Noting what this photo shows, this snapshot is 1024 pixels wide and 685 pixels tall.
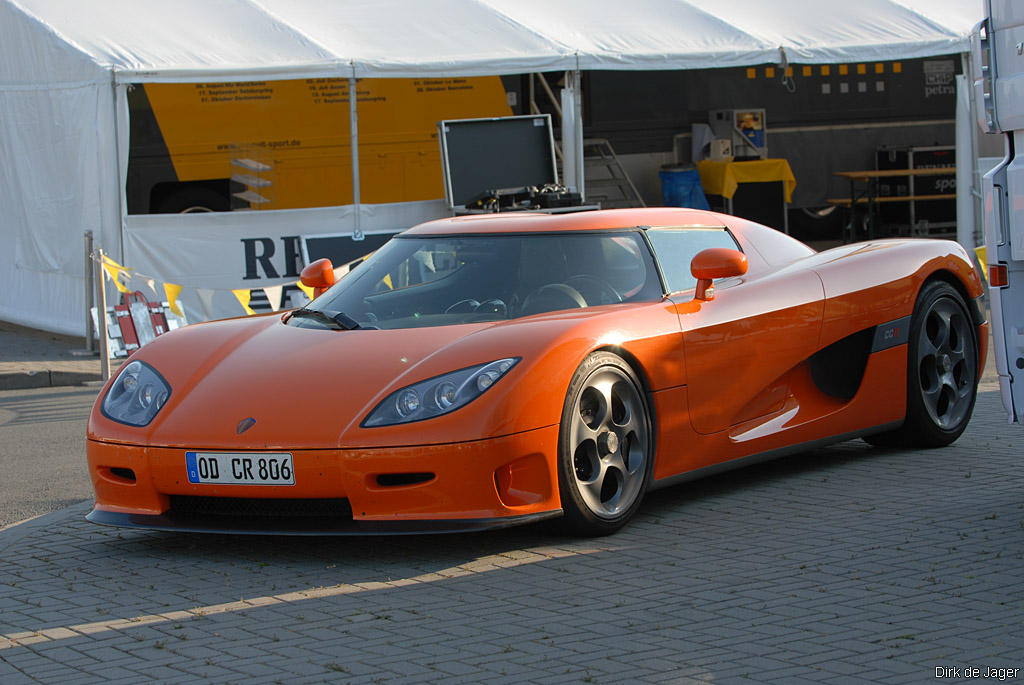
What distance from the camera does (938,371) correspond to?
6.49 m

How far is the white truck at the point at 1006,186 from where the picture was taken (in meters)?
4.71

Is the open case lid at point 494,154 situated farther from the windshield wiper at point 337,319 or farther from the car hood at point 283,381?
the car hood at point 283,381

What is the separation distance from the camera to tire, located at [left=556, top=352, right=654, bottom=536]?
15.6 ft

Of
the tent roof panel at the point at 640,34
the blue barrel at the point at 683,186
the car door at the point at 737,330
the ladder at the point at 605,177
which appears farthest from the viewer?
the ladder at the point at 605,177

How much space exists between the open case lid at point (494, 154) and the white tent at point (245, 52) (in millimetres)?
689

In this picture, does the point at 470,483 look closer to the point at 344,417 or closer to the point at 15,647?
the point at 344,417

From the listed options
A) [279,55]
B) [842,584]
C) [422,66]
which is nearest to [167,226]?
[279,55]

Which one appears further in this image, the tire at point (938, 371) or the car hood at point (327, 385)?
the tire at point (938, 371)

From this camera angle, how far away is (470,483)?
4.52m

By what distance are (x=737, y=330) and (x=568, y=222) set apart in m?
0.87

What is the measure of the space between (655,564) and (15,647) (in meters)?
2.10

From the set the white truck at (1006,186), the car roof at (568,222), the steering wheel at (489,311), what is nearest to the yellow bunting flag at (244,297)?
the car roof at (568,222)

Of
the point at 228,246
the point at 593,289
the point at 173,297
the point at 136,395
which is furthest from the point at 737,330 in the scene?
the point at 228,246

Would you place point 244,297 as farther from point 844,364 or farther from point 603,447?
point 603,447
